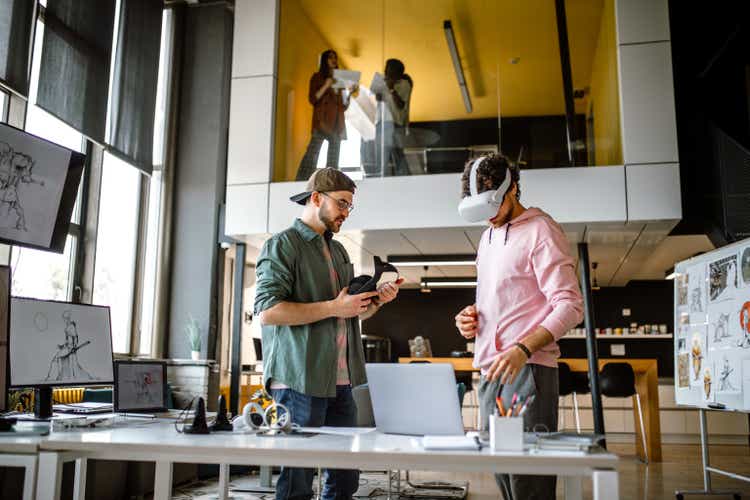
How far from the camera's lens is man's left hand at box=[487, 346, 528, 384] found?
194 cm

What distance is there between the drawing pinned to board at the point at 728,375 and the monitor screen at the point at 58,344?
3.80 meters

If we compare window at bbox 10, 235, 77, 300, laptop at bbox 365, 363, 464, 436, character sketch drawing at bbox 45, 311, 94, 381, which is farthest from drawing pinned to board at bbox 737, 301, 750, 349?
window at bbox 10, 235, 77, 300

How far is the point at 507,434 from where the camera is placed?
1.70 metres

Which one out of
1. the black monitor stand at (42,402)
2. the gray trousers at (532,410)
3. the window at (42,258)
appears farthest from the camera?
the window at (42,258)

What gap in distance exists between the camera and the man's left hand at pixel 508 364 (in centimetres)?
194

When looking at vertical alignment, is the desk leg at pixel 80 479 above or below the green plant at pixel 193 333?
below

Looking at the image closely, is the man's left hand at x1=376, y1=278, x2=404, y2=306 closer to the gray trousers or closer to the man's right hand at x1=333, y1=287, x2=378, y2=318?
the man's right hand at x1=333, y1=287, x2=378, y2=318

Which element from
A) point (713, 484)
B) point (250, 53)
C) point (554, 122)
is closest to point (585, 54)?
point (554, 122)

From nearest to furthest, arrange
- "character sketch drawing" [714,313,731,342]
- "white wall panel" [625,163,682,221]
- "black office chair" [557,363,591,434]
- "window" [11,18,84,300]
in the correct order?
"character sketch drawing" [714,313,731,342] < "window" [11,18,84,300] < "white wall panel" [625,163,682,221] < "black office chair" [557,363,591,434]

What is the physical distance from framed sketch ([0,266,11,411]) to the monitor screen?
0.09 ft

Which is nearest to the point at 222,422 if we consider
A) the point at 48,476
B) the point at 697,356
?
the point at 48,476

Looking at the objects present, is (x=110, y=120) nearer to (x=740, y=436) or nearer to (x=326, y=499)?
(x=326, y=499)

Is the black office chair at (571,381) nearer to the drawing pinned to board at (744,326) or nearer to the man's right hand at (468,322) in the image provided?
the drawing pinned to board at (744,326)

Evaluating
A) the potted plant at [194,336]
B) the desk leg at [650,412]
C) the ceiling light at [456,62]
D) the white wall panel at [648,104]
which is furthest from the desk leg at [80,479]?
the desk leg at [650,412]
